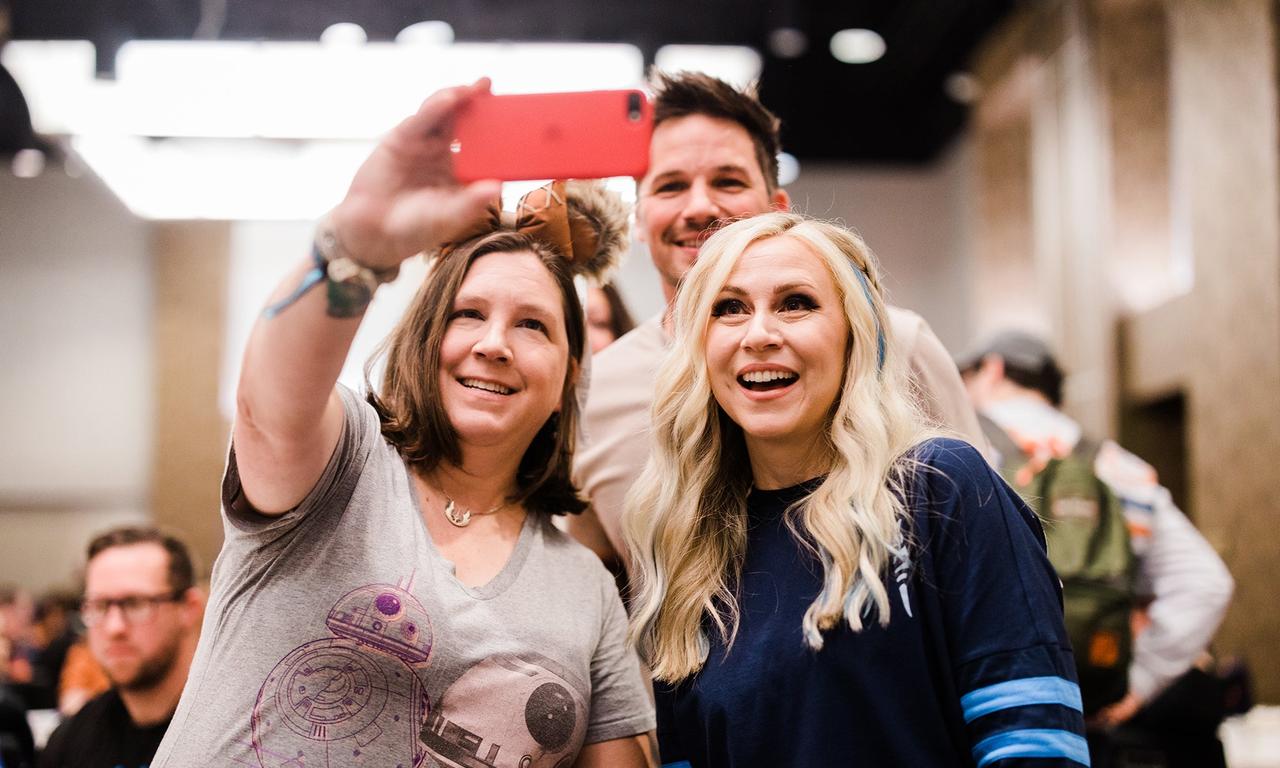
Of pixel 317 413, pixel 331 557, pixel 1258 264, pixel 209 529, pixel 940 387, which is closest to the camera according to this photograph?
pixel 317 413

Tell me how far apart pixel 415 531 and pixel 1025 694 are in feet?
2.76

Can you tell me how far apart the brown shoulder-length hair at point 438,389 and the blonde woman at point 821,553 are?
19 centimetres

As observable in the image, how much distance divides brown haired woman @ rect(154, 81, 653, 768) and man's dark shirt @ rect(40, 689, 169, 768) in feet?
4.93

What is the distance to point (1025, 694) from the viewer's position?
4.44 ft

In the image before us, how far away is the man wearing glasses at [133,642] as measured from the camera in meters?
2.83

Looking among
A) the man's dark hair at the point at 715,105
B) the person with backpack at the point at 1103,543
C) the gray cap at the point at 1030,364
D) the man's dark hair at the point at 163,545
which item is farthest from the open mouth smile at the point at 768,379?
the gray cap at the point at 1030,364

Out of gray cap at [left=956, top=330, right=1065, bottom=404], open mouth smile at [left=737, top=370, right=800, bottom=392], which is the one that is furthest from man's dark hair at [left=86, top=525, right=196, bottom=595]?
gray cap at [left=956, top=330, right=1065, bottom=404]

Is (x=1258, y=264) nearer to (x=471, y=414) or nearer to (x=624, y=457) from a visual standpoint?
(x=624, y=457)

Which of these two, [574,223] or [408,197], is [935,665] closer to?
[408,197]

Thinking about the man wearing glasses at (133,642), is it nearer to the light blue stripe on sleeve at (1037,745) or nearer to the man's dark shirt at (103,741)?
the man's dark shirt at (103,741)

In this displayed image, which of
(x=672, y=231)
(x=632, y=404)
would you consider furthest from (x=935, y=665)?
(x=672, y=231)

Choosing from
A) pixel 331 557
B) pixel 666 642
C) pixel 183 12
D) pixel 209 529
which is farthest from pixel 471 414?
pixel 209 529

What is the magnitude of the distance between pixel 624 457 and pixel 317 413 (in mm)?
1001

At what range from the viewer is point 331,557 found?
1532mm
